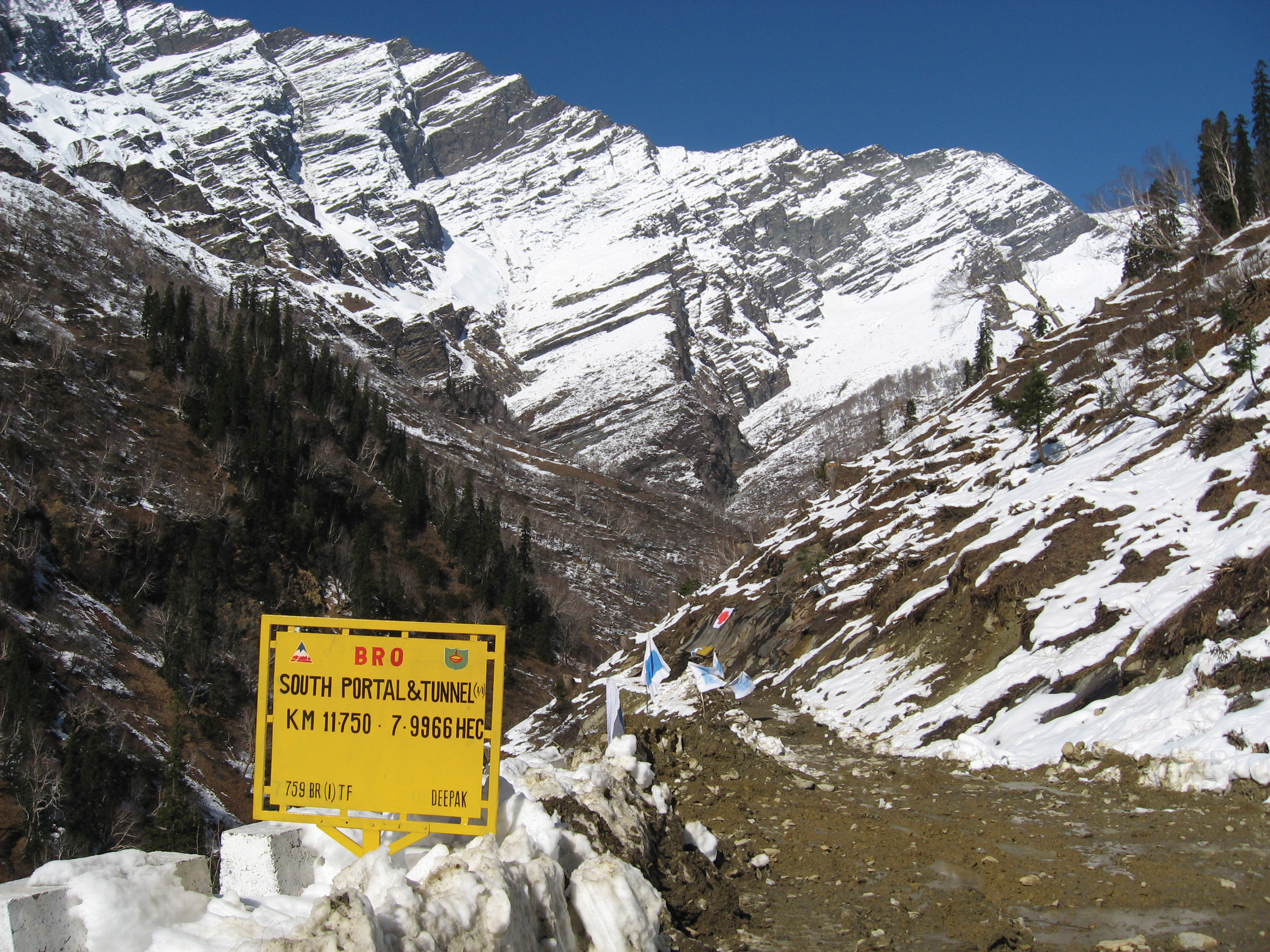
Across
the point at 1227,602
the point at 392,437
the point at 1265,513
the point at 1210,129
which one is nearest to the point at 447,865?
the point at 1227,602

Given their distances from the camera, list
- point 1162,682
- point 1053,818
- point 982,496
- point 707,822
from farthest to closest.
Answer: point 982,496, point 1162,682, point 707,822, point 1053,818

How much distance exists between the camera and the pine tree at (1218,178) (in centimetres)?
4225

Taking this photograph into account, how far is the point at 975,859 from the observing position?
9594 mm

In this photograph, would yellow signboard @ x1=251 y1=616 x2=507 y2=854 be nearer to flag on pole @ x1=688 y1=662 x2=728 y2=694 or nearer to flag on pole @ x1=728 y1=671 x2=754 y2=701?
flag on pole @ x1=688 y1=662 x2=728 y2=694

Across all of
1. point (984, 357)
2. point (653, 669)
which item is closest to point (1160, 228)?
point (653, 669)

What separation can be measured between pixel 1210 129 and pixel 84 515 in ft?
297

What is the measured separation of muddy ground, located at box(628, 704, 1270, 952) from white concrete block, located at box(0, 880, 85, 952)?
4616 mm

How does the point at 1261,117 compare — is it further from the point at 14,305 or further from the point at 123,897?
the point at 14,305

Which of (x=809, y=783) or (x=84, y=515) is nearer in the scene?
(x=809, y=783)

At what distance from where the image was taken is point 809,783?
1409 centimetres

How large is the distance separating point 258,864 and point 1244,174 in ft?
260

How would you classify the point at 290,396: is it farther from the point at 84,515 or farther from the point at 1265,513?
the point at 1265,513

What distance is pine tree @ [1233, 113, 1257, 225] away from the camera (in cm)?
6104

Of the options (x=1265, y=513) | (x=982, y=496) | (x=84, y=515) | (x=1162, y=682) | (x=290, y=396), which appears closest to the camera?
(x=1162, y=682)
